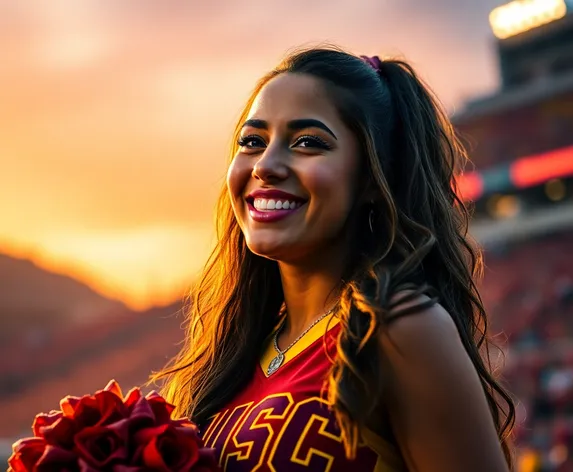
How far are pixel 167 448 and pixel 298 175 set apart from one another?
0.54 metres

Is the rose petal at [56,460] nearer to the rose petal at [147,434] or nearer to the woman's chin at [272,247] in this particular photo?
the rose petal at [147,434]

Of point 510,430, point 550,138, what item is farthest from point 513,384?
point 510,430

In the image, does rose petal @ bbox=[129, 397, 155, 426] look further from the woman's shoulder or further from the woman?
the woman's shoulder

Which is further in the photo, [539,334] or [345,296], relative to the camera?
[539,334]

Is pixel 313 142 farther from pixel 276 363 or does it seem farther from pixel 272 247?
pixel 276 363

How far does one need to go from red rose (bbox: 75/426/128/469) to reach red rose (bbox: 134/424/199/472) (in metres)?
0.03

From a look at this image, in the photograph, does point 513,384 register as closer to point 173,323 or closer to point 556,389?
point 556,389

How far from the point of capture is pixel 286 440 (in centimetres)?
161

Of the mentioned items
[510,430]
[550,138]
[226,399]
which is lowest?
[550,138]

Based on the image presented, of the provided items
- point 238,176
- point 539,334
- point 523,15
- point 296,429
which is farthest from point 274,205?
point 523,15

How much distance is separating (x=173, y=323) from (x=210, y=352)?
1095 inches

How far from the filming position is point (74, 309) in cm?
3947

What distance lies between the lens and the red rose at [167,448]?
1.54 metres

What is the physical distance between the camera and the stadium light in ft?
112
